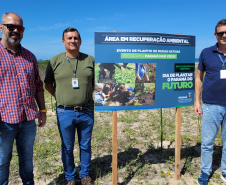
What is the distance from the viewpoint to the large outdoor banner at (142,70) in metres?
2.85

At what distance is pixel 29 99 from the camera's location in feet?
8.02

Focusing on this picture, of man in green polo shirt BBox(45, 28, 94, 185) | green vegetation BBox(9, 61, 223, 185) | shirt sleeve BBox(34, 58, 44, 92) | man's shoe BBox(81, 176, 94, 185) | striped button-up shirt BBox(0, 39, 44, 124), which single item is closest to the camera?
striped button-up shirt BBox(0, 39, 44, 124)

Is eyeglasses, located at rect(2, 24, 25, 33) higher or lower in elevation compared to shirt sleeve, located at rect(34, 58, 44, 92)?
higher

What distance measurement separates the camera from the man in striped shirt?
2273 mm

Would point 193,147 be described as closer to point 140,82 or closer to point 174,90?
point 174,90

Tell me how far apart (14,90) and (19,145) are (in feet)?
2.53

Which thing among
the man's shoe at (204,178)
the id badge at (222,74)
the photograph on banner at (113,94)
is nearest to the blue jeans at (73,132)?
the photograph on banner at (113,94)

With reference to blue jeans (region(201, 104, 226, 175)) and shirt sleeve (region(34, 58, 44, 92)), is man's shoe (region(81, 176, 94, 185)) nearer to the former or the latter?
shirt sleeve (region(34, 58, 44, 92))

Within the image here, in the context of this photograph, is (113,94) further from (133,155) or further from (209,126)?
(133,155)

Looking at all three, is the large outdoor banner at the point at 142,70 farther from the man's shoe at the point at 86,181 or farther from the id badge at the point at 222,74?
the man's shoe at the point at 86,181

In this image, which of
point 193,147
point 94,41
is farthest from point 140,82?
→ point 193,147

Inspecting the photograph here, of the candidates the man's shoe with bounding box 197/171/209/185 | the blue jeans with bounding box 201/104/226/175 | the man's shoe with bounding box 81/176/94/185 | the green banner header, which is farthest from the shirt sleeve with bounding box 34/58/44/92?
the man's shoe with bounding box 197/171/209/185

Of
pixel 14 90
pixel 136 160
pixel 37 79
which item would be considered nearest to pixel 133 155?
pixel 136 160

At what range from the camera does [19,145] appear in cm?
260
